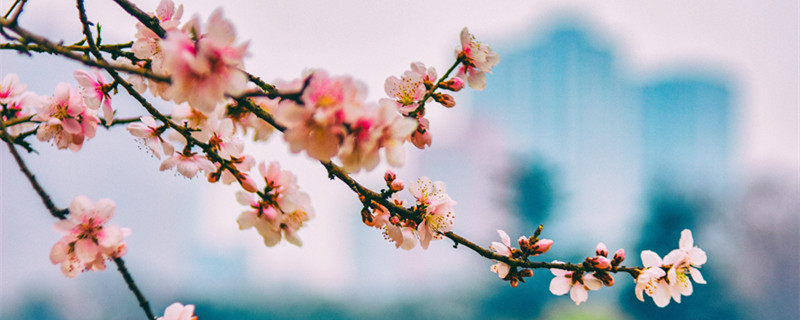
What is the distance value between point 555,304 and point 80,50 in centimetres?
773

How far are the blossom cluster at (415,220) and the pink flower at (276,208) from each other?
4.0 inches

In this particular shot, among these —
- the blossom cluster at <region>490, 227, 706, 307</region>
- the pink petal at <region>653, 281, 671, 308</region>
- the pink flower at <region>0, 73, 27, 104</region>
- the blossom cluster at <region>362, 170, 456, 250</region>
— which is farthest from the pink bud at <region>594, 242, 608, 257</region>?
the pink flower at <region>0, 73, 27, 104</region>

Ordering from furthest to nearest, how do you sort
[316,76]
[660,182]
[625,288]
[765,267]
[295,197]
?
1. [765,267]
2. [660,182]
3. [625,288]
4. [295,197]
5. [316,76]

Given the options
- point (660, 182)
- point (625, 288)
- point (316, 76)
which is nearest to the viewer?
point (316, 76)

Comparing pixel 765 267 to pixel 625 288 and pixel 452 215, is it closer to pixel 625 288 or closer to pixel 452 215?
pixel 625 288

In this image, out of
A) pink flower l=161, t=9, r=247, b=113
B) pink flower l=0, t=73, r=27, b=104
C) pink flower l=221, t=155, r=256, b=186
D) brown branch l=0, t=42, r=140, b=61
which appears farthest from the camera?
pink flower l=0, t=73, r=27, b=104

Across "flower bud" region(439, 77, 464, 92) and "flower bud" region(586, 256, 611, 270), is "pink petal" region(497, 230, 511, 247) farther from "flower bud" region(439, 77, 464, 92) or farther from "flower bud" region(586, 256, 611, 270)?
"flower bud" region(439, 77, 464, 92)

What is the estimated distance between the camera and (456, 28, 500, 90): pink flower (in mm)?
901

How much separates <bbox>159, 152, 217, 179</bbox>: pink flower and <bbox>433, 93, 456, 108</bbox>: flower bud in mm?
385

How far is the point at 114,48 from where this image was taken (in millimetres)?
800

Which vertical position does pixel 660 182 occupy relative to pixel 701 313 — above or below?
above

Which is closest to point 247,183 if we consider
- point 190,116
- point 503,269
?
point 190,116

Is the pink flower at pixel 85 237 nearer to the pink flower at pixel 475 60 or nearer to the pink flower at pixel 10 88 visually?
the pink flower at pixel 10 88

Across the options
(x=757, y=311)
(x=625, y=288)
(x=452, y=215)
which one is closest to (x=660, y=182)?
(x=625, y=288)
